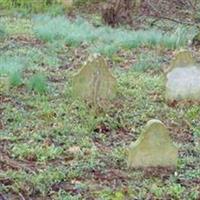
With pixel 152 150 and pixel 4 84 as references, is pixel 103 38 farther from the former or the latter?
pixel 152 150

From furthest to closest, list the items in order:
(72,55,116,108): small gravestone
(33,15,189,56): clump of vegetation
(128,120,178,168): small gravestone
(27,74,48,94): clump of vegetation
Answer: (33,15,189,56): clump of vegetation
(27,74,48,94): clump of vegetation
(72,55,116,108): small gravestone
(128,120,178,168): small gravestone

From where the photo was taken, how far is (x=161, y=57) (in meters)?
10.3

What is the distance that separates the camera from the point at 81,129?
6.04m

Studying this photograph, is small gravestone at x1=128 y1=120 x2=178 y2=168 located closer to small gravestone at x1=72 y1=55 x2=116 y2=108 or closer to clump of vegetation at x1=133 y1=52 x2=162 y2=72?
small gravestone at x1=72 y1=55 x2=116 y2=108

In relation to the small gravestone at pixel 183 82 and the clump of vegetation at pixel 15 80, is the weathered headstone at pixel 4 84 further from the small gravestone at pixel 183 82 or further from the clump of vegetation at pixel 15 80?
the small gravestone at pixel 183 82

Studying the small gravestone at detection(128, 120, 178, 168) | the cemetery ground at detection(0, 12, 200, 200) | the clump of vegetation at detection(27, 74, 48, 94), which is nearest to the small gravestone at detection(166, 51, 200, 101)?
the cemetery ground at detection(0, 12, 200, 200)

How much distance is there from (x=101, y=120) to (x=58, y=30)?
5.98 metres

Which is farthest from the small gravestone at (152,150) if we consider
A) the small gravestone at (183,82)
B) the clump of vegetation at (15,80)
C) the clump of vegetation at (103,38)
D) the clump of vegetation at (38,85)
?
the clump of vegetation at (103,38)

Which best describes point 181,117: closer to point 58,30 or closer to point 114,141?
point 114,141

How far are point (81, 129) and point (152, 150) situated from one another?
1.05 meters

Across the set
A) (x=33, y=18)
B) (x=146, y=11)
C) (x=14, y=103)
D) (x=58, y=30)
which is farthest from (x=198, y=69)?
(x=146, y=11)

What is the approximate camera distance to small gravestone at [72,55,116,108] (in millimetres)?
6926

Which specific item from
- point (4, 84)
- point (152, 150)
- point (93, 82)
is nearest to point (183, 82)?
point (93, 82)

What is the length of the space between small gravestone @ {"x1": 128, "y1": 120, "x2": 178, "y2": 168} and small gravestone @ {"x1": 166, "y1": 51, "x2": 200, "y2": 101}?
6.78ft
